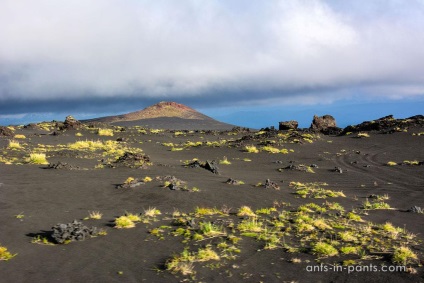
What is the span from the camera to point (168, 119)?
96562mm

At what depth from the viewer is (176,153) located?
1387 inches

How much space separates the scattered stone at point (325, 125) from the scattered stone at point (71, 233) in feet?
149

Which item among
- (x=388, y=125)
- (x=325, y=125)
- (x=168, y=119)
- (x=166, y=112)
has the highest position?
(x=166, y=112)

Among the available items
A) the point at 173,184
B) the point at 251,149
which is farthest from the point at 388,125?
the point at 173,184

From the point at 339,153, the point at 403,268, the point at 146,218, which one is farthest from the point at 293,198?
the point at 339,153

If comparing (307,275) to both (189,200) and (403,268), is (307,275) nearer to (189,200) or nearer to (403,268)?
(403,268)

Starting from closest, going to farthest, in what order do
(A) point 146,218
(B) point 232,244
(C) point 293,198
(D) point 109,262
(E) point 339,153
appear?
(D) point 109,262 → (B) point 232,244 → (A) point 146,218 → (C) point 293,198 → (E) point 339,153

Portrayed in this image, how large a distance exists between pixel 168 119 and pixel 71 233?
88.1 metres

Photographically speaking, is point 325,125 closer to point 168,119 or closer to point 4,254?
point 4,254

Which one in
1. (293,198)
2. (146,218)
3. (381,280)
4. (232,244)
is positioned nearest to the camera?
(381,280)

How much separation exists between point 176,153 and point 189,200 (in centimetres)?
2159

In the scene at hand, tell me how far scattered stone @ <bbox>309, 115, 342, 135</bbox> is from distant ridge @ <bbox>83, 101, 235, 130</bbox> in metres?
36.6

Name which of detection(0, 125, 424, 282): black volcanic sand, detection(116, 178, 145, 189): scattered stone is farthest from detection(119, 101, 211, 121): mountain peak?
detection(116, 178, 145, 189): scattered stone

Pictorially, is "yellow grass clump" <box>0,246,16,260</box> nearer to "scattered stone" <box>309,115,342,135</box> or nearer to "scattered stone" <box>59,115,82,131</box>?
"scattered stone" <box>59,115,82,131</box>
